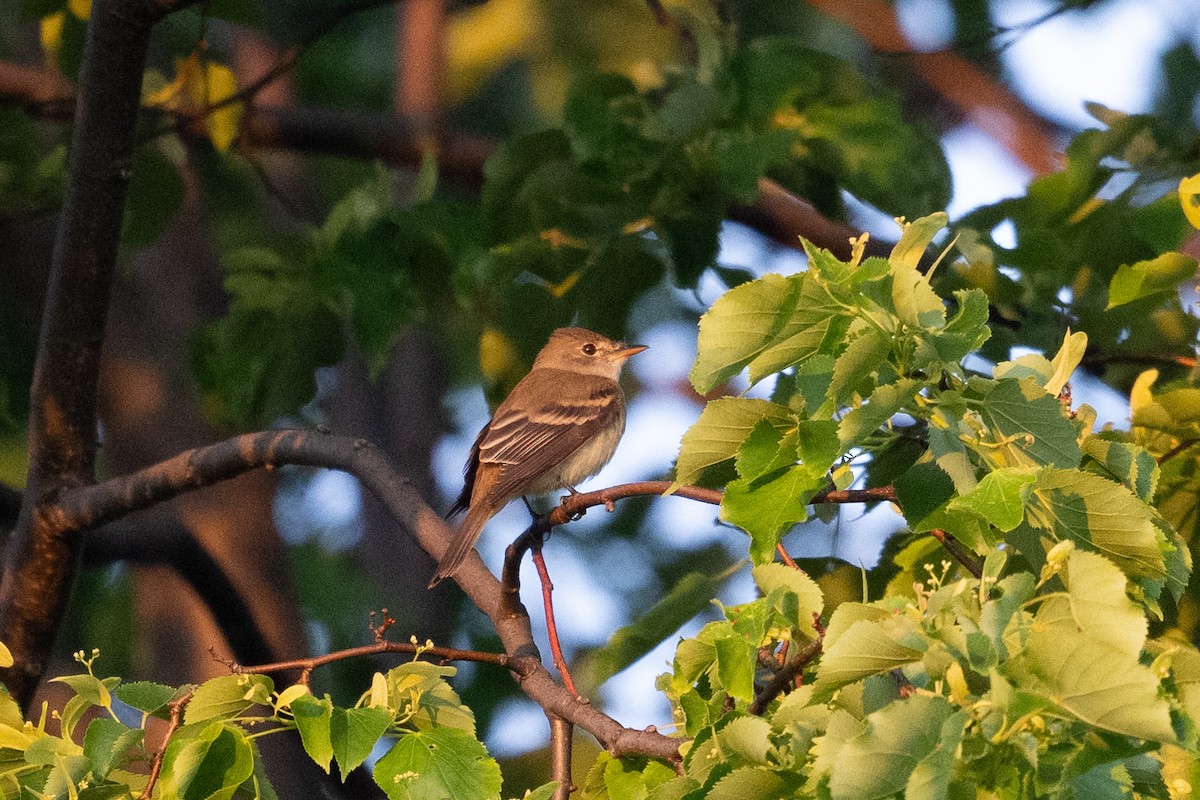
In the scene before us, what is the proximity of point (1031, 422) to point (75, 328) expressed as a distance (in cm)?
339

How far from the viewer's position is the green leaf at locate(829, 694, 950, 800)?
5.98ft

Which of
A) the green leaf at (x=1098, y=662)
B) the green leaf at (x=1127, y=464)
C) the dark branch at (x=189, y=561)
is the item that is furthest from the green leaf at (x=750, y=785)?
the dark branch at (x=189, y=561)

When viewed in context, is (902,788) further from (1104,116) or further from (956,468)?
(1104,116)

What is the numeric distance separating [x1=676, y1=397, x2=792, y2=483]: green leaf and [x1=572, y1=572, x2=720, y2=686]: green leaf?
3.34 feet

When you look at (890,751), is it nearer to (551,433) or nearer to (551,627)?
(551,627)

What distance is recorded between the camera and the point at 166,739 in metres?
2.31

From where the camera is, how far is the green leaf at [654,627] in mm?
3502

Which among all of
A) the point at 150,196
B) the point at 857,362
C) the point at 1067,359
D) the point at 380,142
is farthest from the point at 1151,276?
the point at 380,142

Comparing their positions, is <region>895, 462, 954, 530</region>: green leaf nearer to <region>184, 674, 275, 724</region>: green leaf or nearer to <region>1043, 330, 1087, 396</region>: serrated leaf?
<region>1043, 330, 1087, 396</region>: serrated leaf

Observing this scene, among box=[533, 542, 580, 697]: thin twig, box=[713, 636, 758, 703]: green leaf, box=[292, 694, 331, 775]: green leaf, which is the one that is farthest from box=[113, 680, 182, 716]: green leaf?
box=[713, 636, 758, 703]: green leaf

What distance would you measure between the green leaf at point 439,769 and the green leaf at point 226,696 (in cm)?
25

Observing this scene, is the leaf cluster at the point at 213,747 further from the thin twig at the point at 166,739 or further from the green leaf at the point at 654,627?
the green leaf at the point at 654,627

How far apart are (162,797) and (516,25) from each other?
7489 mm

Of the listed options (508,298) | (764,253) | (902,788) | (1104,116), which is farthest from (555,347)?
(902,788)
